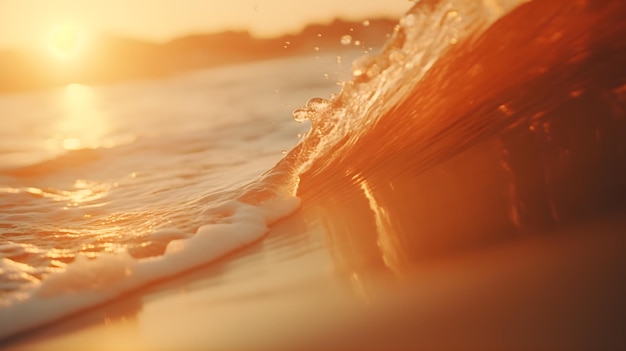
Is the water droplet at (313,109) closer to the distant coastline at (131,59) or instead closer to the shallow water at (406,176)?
the shallow water at (406,176)

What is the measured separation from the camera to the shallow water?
91.1 inches

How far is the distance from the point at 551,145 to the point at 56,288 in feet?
5.11

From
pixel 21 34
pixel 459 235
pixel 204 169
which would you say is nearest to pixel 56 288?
pixel 459 235

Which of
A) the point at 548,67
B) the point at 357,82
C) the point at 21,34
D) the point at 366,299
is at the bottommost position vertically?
the point at 366,299

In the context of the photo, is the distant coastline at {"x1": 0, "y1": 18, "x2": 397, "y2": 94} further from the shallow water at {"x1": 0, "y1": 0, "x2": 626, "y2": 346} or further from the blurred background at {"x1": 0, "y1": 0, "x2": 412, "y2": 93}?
the shallow water at {"x1": 0, "y1": 0, "x2": 626, "y2": 346}

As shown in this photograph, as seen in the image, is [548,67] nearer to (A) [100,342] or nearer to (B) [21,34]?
(A) [100,342]

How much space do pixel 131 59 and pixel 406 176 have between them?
32.3 feet

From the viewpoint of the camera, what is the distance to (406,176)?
2861 millimetres

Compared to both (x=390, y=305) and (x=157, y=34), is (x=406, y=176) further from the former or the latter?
(x=157, y=34)

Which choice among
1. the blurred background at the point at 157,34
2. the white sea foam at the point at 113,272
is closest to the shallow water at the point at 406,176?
the white sea foam at the point at 113,272

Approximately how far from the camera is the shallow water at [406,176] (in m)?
2.31

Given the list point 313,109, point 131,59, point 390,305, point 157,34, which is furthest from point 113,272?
point 131,59

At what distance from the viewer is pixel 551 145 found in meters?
2.51

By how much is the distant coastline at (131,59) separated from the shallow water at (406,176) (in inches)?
235
